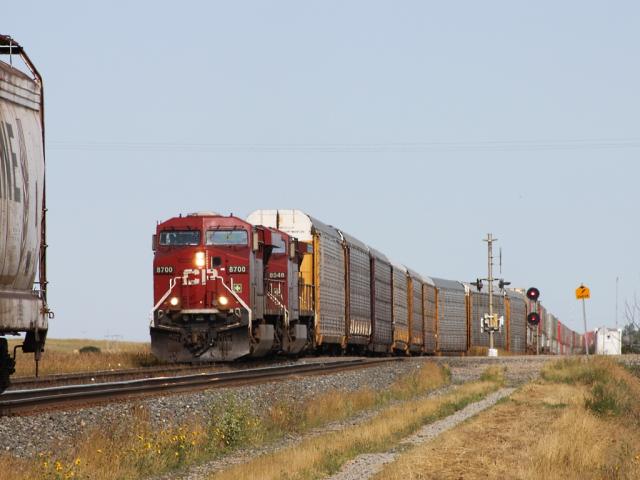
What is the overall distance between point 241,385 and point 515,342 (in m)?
38.9

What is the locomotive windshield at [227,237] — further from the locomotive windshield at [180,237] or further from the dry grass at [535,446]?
the dry grass at [535,446]

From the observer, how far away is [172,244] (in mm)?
29047

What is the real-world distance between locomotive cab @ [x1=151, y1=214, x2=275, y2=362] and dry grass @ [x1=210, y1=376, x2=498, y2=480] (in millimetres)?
7785

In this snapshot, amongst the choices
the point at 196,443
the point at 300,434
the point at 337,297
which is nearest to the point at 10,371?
the point at 196,443

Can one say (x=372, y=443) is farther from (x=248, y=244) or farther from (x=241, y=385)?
(x=248, y=244)

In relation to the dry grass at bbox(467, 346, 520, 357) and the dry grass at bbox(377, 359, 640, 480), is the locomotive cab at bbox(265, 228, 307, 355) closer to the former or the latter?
the dry grass at bbox(377, 359, 640, 480)

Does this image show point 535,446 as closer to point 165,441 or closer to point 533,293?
point 165,441

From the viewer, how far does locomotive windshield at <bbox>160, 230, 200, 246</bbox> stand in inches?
1140

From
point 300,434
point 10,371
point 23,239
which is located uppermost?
point 23,239

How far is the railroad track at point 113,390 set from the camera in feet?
50.2

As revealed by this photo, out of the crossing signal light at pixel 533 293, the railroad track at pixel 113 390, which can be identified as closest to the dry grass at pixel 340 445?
the railroad track at pixel 113 390

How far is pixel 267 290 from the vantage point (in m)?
30.4

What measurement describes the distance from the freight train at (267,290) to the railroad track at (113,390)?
252cm

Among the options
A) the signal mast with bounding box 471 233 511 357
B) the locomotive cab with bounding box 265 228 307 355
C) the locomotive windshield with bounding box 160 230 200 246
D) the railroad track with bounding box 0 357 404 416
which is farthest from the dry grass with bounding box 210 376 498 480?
the signal mast with bounding box 471 233 511 357
